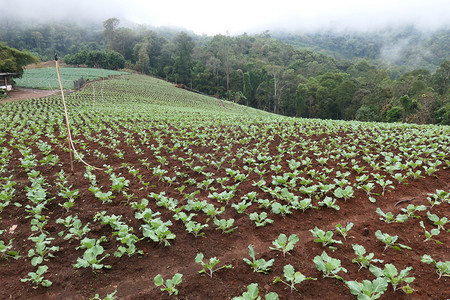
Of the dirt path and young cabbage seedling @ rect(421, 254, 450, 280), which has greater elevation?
the dirt path

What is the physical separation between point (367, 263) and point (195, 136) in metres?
9.48

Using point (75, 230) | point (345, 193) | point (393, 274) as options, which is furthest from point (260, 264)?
point (75, 230)

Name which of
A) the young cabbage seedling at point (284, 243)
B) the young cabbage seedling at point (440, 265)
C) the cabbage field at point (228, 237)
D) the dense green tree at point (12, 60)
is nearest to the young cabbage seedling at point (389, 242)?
the cabbage field at point (228, 237)

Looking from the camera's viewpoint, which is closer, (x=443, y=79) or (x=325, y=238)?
(x=325, y=238)

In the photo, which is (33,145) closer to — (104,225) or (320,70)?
(104,225)

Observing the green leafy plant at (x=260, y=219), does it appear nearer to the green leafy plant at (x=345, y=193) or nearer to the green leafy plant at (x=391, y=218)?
the green leafy plant at (x=345, y=193)

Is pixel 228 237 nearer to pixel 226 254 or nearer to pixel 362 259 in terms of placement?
pixel 226 254

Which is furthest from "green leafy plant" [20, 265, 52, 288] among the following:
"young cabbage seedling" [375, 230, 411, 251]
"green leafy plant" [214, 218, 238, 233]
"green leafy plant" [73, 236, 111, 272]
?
"young cabbage seedling" [375, 230, 411, 251]

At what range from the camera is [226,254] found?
3.58 m

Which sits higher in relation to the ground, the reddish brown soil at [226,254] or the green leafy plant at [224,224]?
the green leafy plant at [224,224]

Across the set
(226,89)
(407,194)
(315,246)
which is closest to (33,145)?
(315,246)

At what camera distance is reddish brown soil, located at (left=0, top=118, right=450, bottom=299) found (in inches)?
114

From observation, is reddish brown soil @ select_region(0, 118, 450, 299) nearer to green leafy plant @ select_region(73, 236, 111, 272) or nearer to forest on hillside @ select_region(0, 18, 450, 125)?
green leafy plant @ select_region(73, 236, 111, 272)

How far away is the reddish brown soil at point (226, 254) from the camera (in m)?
2.90
